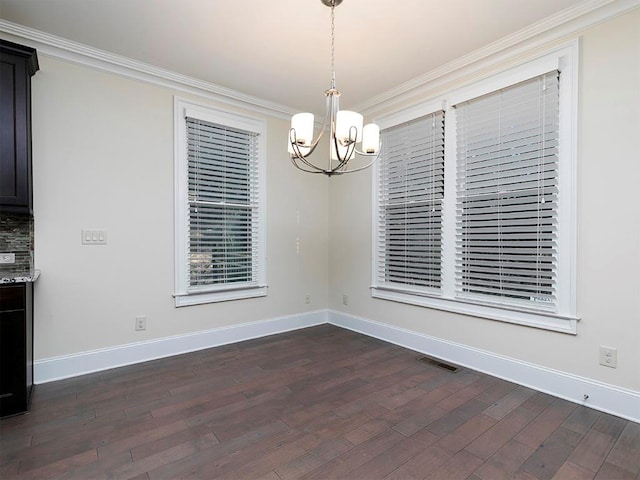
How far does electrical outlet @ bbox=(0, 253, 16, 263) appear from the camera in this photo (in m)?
2.54

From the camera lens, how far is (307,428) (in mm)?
2102

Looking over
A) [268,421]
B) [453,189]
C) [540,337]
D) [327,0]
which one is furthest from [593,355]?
[327,0]

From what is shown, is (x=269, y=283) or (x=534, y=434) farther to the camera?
(x=269, y=283)

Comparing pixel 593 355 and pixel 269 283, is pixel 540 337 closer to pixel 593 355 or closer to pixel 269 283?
pixel 593 355

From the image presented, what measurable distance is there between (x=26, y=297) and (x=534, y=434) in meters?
3.34

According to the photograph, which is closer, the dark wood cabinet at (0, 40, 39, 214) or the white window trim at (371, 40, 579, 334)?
the dark wood cabinet at (0, 40, 39, 214)

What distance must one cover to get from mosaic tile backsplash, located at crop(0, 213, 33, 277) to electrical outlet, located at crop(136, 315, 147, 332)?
3.03ft

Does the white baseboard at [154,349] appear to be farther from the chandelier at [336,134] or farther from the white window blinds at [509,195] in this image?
the chandelier at [336,134]

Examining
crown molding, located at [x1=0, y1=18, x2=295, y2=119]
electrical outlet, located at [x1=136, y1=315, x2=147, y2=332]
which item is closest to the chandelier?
crown molding, located at [x1=0, y1=18, x2=295, y2=119]

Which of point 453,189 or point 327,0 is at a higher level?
point 327,0

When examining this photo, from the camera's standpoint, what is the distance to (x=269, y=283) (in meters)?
4.08

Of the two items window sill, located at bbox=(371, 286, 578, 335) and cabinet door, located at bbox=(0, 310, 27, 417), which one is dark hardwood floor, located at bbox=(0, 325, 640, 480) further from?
window sill, located at bbox=(371, 286, 578, 335)

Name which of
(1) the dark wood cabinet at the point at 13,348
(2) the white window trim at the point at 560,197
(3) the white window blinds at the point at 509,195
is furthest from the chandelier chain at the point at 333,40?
(1) the dark wood cabinet at the point at 13,348

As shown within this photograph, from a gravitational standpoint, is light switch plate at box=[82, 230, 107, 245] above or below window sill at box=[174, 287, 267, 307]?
above
